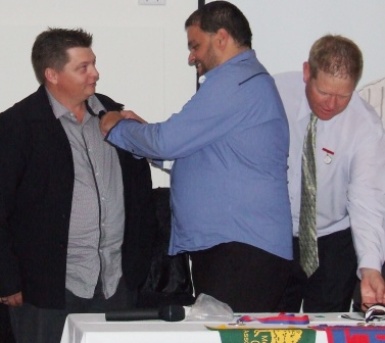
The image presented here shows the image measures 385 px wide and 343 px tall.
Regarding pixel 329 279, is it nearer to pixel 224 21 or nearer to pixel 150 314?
pixel 224 21

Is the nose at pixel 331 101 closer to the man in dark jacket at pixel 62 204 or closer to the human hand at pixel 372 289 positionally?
the human hand at pixel 372 289

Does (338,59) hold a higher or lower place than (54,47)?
lower

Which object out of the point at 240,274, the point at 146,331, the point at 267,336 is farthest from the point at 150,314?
the point at 240,274

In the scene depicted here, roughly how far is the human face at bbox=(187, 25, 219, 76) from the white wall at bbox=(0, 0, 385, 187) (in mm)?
718

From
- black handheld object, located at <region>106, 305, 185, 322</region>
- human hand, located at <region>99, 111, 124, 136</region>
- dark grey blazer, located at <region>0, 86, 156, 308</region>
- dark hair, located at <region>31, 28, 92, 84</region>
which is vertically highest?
dark hair, located at <region>31, 28, 92, 84</region>

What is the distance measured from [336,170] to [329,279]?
1.31 ft

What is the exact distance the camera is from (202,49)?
112 inches

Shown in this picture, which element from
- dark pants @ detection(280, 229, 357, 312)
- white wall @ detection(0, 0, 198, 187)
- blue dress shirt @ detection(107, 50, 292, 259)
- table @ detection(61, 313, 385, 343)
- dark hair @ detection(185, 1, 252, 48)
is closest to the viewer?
table @ detection(61, 313, 385, 343)

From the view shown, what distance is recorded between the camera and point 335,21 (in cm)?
372

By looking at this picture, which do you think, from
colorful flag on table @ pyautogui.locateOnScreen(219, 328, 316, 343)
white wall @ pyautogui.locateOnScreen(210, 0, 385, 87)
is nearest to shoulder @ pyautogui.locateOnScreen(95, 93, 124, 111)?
white wall @ pyautogui.locateOnScreen(210, 0, 385, 87)

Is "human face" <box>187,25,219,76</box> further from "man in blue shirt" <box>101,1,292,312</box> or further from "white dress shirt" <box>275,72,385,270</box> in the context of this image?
"white dress shirt" <box>275,72,385,270</box>

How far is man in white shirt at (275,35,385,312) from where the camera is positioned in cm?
281

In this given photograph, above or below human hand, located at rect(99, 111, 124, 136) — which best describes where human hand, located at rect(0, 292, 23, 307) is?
below

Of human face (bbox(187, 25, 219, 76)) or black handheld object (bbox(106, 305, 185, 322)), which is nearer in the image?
black handheld object (bbox(106, 305, 185, 322))
